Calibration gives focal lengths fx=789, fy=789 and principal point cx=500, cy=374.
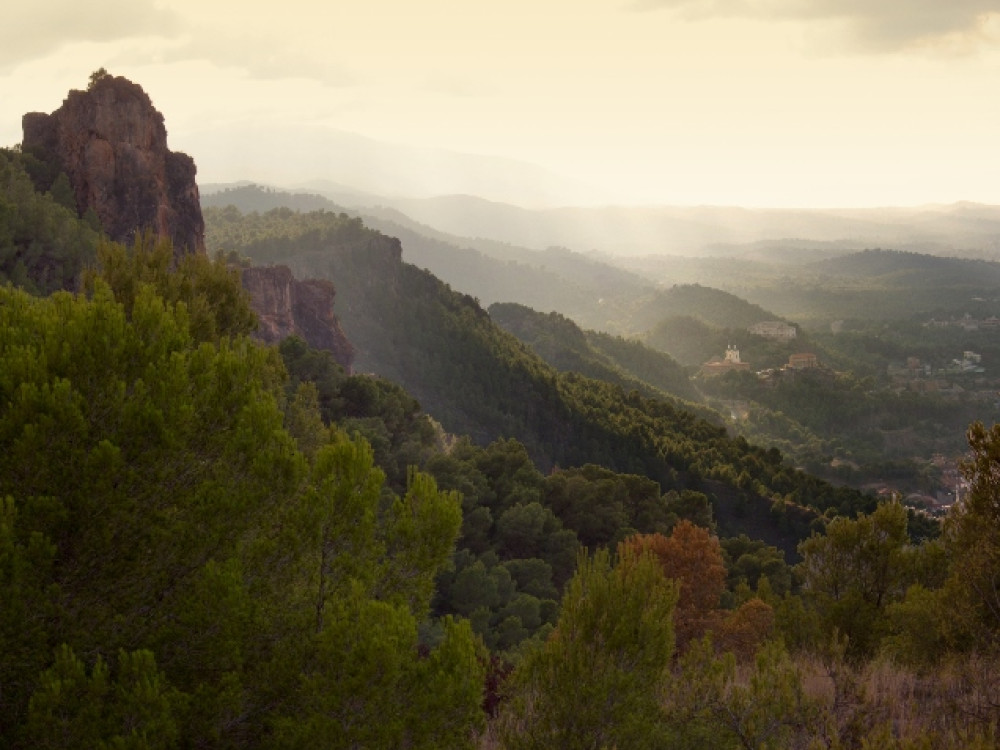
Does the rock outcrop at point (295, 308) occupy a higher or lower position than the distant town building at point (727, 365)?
higher

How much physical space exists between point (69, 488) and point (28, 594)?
3.06 feet

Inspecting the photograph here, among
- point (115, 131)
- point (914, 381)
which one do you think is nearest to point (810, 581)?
point (115, 131)

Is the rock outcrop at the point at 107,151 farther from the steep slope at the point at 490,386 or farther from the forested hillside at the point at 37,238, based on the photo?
the steep slope at the point at 490,386

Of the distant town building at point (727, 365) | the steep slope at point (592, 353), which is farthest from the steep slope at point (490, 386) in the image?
the distant town building at point (727, 365)

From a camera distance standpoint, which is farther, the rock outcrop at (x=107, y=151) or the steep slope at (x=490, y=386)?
the steep slope at (x=490, y=386)

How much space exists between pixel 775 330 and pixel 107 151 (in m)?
151

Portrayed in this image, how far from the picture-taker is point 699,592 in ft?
89.4

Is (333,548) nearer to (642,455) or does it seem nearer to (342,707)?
(342,707)

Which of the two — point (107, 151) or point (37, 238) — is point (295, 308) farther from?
point (37, 238)

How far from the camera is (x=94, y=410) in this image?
7277 millimetres

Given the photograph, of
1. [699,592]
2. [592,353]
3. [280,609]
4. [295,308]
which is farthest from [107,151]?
[592,353]

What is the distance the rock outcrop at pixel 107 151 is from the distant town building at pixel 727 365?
111m

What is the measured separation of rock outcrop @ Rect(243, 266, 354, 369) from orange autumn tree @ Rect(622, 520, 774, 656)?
130 feet

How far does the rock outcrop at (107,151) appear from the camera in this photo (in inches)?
1971
